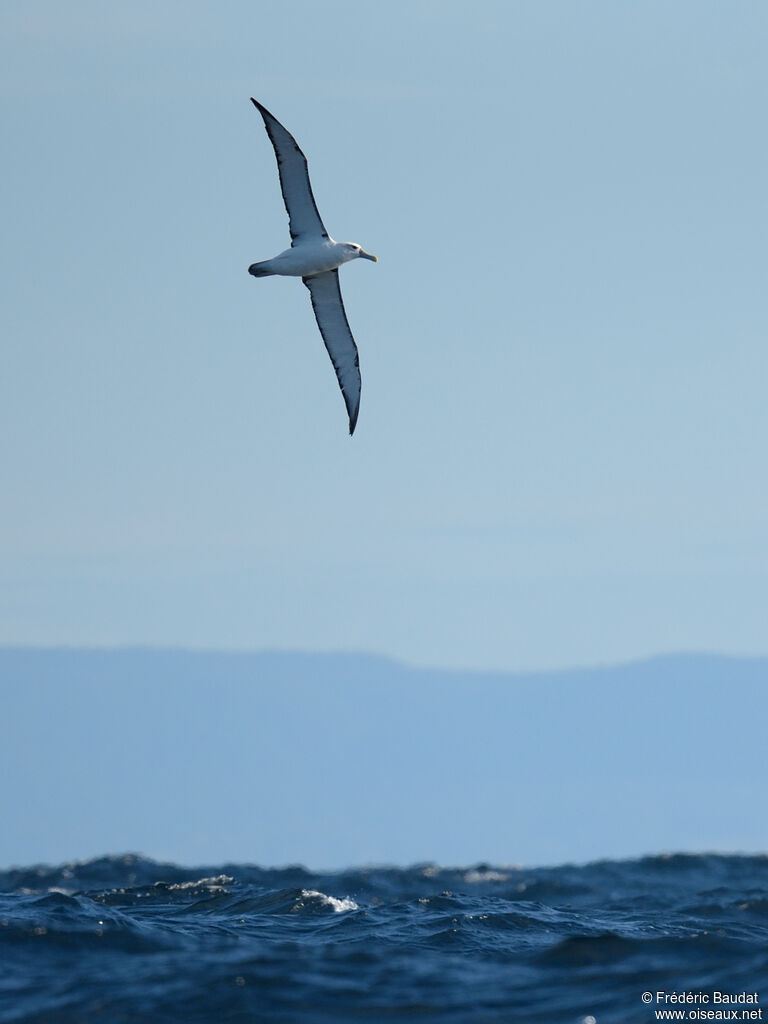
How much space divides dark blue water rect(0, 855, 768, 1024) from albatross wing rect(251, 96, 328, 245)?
1350 cm

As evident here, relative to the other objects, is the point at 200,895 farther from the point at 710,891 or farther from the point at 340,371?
the point at 710,891

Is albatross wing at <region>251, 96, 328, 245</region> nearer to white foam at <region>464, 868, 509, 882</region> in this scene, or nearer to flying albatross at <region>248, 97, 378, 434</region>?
flying albatross at <region>248, 97, 378, 434</region>

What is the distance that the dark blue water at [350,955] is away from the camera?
62.5ft

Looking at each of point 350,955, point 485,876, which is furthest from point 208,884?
point 485,876

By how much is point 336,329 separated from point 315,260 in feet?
5.83

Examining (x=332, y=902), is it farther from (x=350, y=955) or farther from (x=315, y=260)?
(x=315, y=260)

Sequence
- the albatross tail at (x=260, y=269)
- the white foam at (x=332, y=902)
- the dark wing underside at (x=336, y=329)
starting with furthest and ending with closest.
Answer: the dark wing underside at (x=336, y=329)
the albatross tail at (x=260, y=269)
the white foam at (x=332, y=902)

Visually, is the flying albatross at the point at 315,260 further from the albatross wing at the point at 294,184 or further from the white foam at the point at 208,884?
the white foam at the point at 208,884

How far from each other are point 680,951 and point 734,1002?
3344 millimetres

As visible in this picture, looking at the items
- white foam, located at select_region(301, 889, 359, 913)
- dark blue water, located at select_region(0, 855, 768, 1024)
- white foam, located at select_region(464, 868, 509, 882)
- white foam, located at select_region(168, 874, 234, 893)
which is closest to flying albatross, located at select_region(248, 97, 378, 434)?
white foam, located at select_region(301, 889, 359, 913)

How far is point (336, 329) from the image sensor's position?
3186 centimetres

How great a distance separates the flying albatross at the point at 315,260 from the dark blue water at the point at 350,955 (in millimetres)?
10073

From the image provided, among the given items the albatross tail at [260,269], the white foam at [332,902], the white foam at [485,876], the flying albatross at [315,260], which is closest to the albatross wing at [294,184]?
the flying albatross at [315,260]

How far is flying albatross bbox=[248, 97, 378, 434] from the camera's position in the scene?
29.3 m
